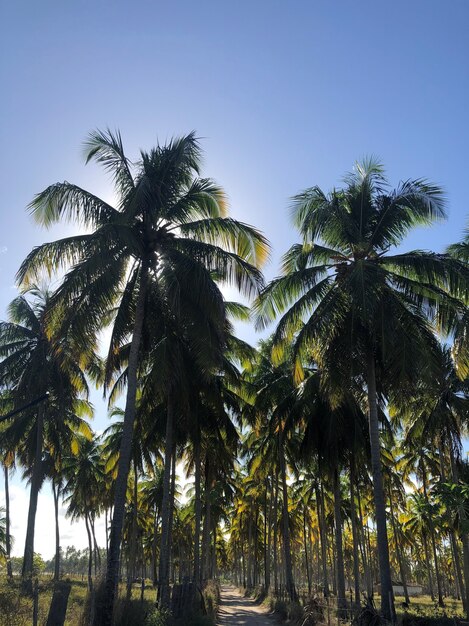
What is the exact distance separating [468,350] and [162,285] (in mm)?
9462

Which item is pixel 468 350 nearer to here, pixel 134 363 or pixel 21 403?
pixel 134 363

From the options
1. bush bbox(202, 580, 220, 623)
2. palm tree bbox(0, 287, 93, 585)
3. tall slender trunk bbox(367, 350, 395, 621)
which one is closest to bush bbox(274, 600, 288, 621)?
bush bbox(202, 580, 220, 623)

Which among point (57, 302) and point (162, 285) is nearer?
point (57, 302)

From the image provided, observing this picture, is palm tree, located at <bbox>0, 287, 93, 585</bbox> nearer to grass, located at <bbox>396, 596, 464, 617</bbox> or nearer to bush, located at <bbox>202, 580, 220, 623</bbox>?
bush, located at <bbox>202, 580, 220, 623</bbox>

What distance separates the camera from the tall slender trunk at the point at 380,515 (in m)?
14.0

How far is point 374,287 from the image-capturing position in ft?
50.4

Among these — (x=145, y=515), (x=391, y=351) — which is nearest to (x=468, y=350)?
(x=391, y=351)

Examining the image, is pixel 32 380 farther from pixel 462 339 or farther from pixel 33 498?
pixel 462 339

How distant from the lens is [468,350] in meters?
15.7

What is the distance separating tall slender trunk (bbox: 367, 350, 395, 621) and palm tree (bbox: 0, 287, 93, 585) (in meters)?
13.6

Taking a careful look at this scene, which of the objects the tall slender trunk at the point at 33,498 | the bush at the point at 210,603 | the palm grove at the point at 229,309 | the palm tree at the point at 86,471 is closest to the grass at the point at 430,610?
the palm grove at the point at 229,309

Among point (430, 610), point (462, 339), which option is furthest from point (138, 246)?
point (430, 610)

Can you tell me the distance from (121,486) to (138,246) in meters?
6.31

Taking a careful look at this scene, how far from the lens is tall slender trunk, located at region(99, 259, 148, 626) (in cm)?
1121
